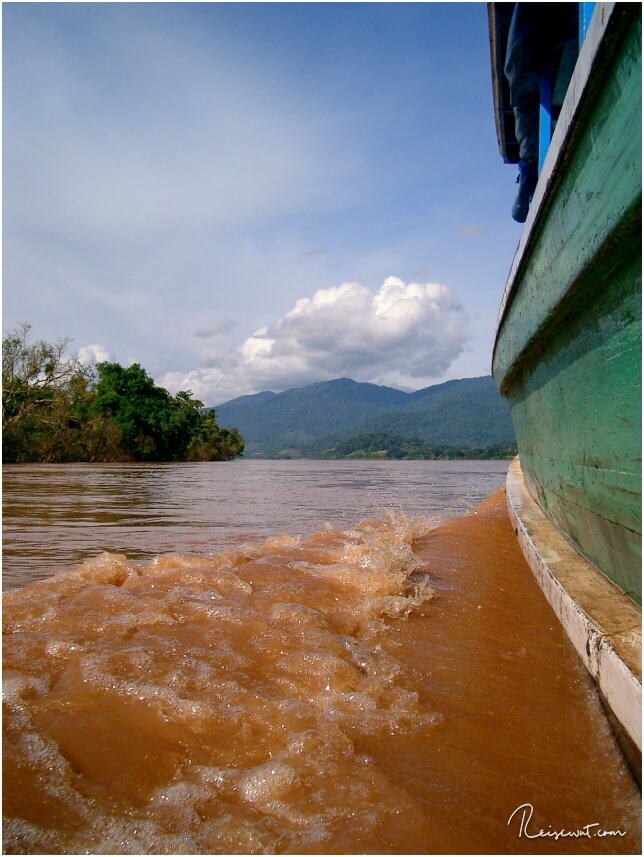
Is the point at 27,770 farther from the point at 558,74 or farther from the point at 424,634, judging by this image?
the point at 558,74

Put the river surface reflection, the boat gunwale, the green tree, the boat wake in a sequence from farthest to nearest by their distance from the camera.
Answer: the green tree → the river surface reflection → the boat gunwale → the boat wake

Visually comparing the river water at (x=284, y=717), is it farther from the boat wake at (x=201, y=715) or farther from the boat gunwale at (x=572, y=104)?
the boat gunwale at (x=572, y=104)

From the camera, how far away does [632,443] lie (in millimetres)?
1458

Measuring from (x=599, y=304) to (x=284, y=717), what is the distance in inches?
63.7

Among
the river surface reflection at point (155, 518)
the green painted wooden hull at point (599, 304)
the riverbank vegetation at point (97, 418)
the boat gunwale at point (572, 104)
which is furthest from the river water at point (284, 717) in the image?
the riverbank vegetation at point (97, 418)

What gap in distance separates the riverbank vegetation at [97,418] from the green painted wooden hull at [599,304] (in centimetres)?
2654

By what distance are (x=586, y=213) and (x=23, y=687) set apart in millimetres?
2253

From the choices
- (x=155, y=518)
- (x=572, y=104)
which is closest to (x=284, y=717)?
(x=572, y=104)

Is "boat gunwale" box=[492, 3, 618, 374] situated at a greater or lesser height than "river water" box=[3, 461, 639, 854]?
greater

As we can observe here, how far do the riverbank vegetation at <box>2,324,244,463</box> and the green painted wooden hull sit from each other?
87.1 ft

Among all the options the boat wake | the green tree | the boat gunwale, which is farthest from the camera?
the green tree

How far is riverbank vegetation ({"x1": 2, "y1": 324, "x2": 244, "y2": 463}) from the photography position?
87.0ft

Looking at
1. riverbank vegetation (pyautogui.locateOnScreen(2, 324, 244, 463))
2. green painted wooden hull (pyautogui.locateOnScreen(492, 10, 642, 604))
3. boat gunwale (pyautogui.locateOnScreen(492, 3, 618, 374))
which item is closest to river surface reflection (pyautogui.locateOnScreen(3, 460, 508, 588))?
green painted wooden hull (pyautogui.locateOnScreen(492, 10, 642, 604))

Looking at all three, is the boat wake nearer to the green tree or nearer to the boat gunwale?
the boat gunwale
